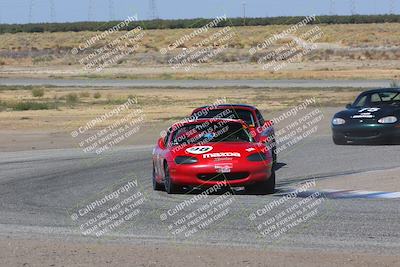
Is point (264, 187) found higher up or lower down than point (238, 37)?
higher up

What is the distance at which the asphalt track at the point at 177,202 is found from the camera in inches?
437

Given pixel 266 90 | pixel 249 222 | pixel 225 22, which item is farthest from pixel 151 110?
pixel 225 22

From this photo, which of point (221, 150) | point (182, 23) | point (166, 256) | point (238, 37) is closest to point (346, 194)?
point (221, 150)

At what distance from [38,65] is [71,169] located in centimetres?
7826

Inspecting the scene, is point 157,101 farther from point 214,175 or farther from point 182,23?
point 182,23

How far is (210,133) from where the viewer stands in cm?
1625

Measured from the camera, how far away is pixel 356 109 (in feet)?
81.4

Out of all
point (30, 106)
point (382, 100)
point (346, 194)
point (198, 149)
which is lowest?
point (30, 106)

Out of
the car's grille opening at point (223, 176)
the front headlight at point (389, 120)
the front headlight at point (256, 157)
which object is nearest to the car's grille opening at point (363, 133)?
the front headlight at point (389, 120)

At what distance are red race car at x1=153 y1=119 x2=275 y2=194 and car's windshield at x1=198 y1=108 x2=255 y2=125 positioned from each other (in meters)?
3.14

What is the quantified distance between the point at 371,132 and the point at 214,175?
958 centimetres

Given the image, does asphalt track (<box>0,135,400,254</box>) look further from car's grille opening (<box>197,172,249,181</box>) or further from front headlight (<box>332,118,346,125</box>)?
front headlight (<box>332,118,346,125</box>)

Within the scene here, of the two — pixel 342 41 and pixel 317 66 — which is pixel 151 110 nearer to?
pixel 317 66

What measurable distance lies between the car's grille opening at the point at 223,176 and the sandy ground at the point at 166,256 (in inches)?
Answer: 184
